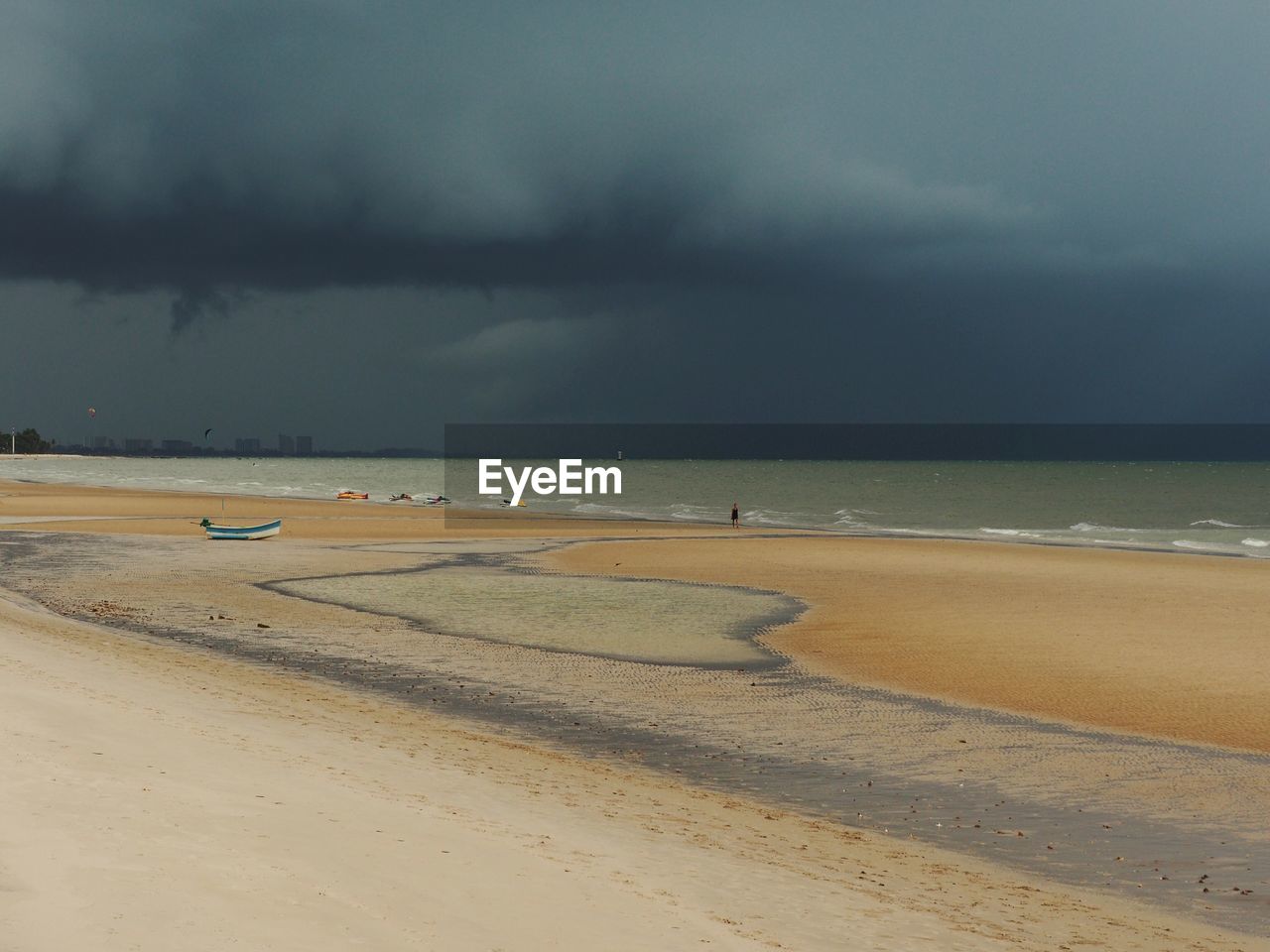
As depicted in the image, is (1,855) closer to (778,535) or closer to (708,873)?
(708,873)

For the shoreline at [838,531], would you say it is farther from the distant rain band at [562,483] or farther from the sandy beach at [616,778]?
the distant rain band at [562,483]

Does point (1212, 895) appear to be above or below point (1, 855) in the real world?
below

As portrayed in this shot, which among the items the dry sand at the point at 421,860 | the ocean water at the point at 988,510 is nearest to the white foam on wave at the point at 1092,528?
the ocean water at the point at 988,510

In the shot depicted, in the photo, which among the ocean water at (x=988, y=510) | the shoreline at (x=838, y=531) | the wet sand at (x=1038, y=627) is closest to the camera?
the wet sand at (x=1038, y=627)

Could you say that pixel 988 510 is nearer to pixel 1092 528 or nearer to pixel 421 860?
pixel 1092 528

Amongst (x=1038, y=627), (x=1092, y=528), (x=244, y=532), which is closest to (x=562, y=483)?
(x=1092, y=528)

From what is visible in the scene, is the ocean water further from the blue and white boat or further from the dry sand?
the dry sand

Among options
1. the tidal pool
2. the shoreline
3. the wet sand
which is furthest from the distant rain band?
the tidal pool

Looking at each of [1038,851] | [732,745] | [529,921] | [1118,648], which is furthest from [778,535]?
[529,921]
